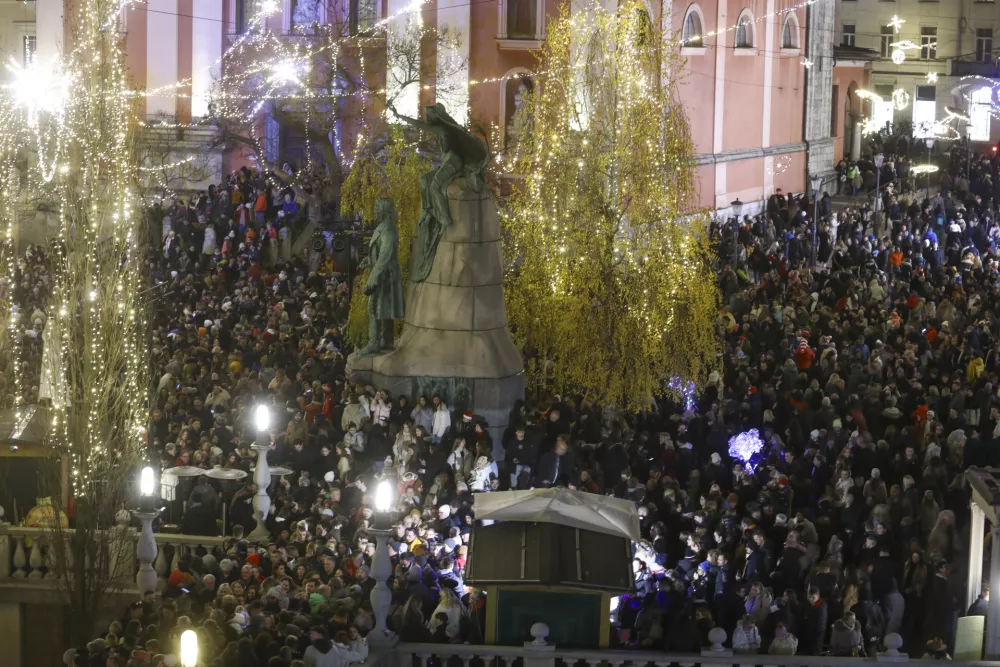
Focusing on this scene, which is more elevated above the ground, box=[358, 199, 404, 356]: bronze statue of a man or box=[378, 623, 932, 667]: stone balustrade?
box=[358, 199, 404, 356]: bronze statue of a man

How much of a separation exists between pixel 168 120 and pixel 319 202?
7402mm

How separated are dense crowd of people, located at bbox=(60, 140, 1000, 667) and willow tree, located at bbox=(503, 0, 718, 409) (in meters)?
0.98

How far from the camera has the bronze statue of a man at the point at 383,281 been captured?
24.1 m

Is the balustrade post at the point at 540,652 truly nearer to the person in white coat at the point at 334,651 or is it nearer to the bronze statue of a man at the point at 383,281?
the person in white coat at the point at 334,651

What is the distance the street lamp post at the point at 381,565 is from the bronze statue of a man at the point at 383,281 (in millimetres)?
7977

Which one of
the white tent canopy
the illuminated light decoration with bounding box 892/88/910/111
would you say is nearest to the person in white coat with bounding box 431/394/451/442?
the white tent canopy

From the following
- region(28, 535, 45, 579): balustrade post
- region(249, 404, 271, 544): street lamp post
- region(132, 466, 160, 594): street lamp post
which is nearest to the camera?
region(132, 466, 160, 594): street lamp post

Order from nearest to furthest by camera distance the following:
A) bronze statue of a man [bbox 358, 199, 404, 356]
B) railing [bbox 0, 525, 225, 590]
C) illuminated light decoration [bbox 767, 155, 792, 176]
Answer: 1. railing [bbox 0, 525, 225, 590]
2. bronze statue of a man [bbox 358, 199, 404, 356]
3. illuminated light decoration [bbox 767, 155, 792, 176]

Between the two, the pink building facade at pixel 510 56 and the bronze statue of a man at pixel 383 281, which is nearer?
the bronze statue of a man at pixel 383 281

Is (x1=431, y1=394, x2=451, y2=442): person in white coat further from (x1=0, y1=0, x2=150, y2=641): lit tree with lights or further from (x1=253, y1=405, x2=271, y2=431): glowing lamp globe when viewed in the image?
(x1=0, y1=0, x2=150, y2=641): lit tree with lights

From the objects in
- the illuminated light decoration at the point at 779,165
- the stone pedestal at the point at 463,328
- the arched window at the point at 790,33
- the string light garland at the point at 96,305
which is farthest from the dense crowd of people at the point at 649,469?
the arched window at the point at 790,33

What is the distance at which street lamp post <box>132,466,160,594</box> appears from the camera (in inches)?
723

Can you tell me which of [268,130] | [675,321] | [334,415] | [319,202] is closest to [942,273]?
[675,321]

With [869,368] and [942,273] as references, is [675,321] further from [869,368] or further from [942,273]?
[942,273]
